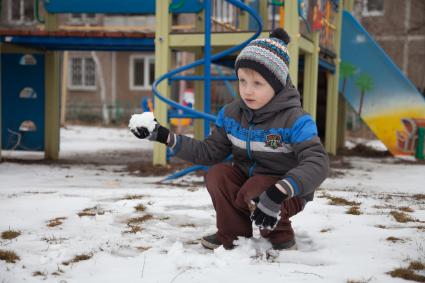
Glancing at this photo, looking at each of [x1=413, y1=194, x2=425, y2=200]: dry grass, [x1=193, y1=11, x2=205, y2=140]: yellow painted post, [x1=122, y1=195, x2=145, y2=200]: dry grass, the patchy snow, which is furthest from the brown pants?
the patchy snow

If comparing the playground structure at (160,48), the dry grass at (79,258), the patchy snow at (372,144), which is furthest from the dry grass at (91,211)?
the patchy snow at (372,144)

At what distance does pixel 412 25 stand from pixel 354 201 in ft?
56.6

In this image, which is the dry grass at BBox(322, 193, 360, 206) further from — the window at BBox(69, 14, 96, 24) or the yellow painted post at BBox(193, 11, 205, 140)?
the window at BBox(69, 14, 96, 24)

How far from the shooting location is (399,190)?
5016 mm

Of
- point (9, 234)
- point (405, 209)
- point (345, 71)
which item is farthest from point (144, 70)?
point (9, 234)

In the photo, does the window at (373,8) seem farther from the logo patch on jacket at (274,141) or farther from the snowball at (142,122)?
the snowball at (142,122)

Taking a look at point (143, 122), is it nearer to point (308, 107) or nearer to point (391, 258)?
point (391, 258)

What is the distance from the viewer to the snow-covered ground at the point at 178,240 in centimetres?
215

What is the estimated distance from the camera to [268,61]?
243 centimetres

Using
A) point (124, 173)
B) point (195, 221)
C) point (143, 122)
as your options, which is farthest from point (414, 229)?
point (124, 173)

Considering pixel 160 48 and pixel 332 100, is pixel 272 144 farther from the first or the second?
pixel 332 100

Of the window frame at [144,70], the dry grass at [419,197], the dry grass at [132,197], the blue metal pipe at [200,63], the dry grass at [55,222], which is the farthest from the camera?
the window frame at [144,70]

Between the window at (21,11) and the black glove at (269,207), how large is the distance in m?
22.3

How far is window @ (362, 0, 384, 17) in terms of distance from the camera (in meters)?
19.5
